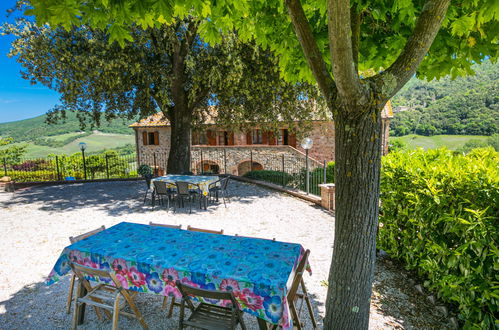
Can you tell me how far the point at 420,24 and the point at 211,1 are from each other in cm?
204

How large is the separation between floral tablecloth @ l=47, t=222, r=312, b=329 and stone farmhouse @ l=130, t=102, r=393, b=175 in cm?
1728

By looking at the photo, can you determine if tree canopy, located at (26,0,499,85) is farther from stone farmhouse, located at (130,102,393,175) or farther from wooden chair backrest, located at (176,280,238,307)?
stone farmhouse, located at (130,102,393,175)

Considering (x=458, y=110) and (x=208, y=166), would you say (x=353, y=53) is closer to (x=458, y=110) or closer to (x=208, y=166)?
(x=208, y=166)

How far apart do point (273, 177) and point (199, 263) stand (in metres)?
10.0

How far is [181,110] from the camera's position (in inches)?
484

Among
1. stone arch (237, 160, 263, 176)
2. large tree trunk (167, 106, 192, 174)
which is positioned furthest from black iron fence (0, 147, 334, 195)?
large tree trunk (167, 106, 192, 174)

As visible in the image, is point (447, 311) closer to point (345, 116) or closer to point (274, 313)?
point (274, 313)

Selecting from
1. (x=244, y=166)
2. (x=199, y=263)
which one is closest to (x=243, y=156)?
(x=244, y=166)

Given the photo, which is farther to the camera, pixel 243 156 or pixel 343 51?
pixel 243 156

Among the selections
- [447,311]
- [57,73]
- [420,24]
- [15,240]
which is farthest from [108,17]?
[57,73]

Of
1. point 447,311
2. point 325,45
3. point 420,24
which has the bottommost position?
point 447,311

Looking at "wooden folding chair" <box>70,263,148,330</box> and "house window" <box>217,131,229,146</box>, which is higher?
"house window" <box>217,131,229,146</box>

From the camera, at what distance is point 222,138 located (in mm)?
26359

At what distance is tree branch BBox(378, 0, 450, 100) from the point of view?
225cm
